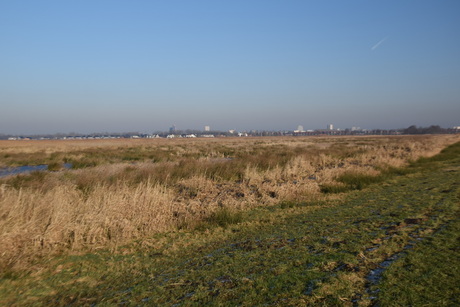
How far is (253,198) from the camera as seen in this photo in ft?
40.5

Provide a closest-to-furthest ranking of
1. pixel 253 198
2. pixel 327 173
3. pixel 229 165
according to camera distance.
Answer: pixel 253 198
pixel 327 173
pixel 229 165

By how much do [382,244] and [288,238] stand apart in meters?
2.05

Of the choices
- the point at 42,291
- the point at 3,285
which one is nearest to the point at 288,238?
the point at 42,291

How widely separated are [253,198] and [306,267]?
670cm

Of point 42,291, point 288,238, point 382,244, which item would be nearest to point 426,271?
point 382,244

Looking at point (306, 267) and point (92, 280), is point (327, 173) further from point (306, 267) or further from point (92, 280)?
point (92, 280)

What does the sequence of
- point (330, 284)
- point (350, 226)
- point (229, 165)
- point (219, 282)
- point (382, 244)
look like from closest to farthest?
point (330, 284), point (219, 282), point (382, 244), point (350, 226), point (229, 165)

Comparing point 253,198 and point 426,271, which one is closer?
point 426,271

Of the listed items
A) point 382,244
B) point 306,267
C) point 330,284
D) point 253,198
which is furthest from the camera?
point 253,198

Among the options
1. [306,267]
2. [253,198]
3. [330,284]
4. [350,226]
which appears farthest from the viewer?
[253,198]

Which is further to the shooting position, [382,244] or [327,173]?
[327,173]

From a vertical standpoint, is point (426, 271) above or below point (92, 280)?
above

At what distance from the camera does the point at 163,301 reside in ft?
15.7

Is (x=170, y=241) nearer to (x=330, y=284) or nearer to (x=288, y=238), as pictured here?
(x=288, y=238)
